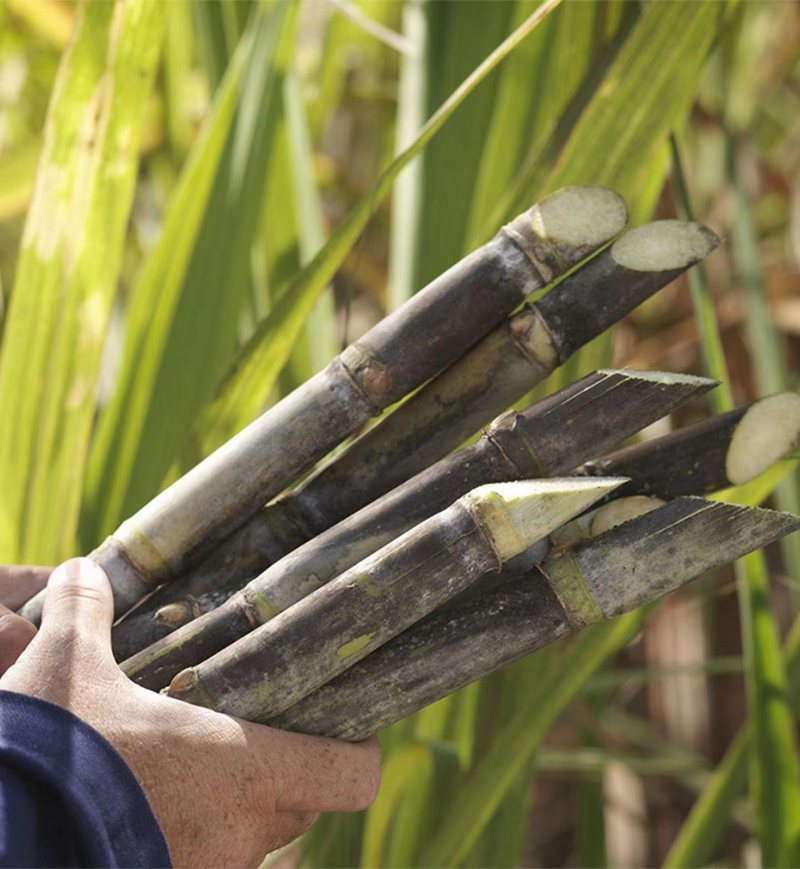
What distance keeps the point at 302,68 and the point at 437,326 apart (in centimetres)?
66

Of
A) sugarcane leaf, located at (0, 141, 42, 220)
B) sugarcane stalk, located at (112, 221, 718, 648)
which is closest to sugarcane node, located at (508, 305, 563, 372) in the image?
sugarcane stalk, located at (112, 221, 718, 648)

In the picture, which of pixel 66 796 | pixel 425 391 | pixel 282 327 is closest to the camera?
pixel 66 796

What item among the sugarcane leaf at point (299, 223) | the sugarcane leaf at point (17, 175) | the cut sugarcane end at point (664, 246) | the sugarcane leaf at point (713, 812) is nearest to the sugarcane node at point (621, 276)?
the cut sugarcane end at point (664, 246)

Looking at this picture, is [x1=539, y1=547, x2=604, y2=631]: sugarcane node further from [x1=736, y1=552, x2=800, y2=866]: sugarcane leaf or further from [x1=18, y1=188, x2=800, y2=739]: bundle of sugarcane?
[x1=736, y1=552, x2=800, y2=866]: sugarcane leaf

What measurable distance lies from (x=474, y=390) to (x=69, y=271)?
248 millimetres

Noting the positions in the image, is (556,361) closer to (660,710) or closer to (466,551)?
(466,551)

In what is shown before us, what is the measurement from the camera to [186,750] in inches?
15.6

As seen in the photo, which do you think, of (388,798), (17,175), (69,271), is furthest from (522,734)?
(17,175)

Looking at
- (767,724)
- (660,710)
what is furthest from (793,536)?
(660,710)

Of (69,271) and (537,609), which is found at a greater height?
(69,271)

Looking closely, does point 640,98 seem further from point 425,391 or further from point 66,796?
point 66,796

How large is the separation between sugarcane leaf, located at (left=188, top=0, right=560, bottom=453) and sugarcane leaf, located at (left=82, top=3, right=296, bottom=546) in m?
0.06

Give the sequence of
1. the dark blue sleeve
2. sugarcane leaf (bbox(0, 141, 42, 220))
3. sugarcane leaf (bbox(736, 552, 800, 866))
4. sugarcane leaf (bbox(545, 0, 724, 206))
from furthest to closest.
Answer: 1. sugarcane leaf (bbox(0, 141, 42, 220))
2. sugarcane leaf (bbox(736, 552, 800, 866))
3. sugarcane leaf (bbox(545, 0, 724, 206))
4. the dark blue sleeve

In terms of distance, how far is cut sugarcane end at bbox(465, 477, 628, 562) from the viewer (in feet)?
1.26
